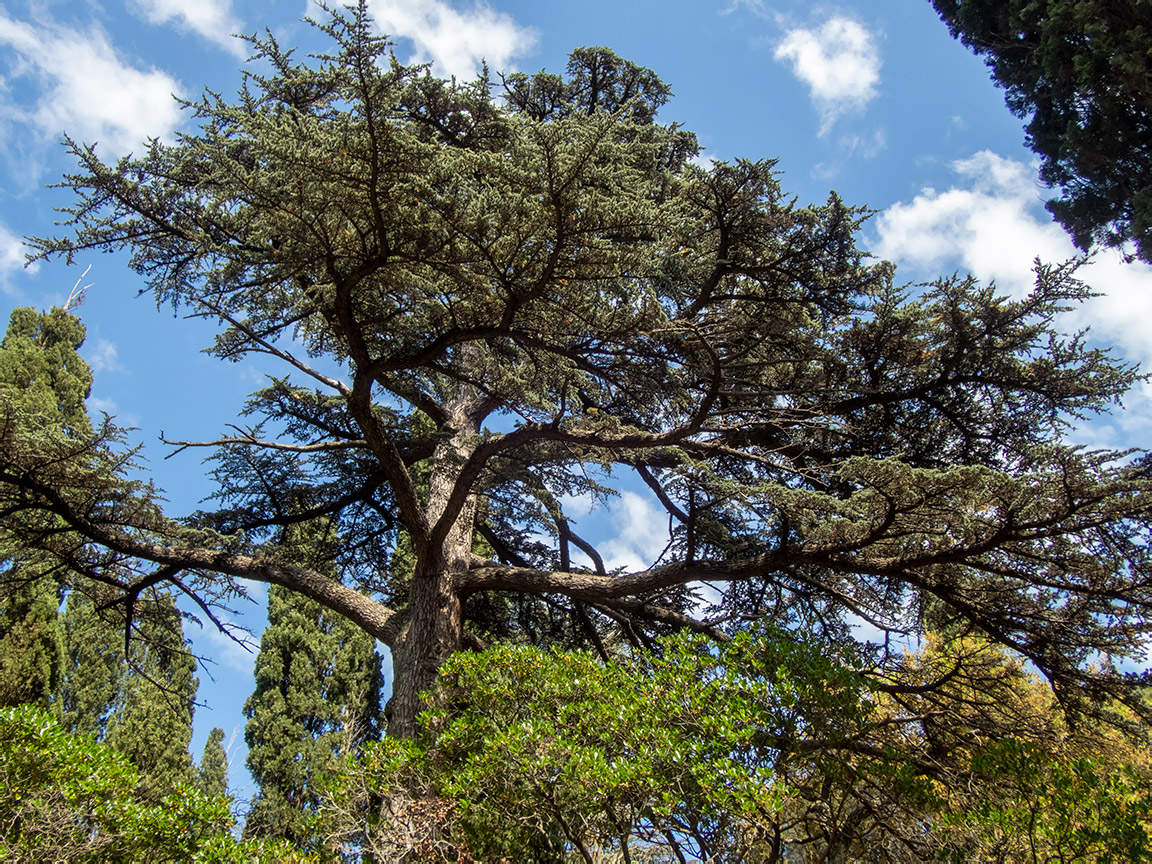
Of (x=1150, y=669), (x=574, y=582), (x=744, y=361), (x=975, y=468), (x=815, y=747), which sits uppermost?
(x=744, y=361)

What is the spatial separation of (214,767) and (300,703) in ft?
10.7

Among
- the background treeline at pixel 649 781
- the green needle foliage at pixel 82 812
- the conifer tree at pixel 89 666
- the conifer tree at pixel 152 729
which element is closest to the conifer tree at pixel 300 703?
the conifer tree at pixel 152 729

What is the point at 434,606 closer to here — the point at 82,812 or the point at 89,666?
the point at 82,812

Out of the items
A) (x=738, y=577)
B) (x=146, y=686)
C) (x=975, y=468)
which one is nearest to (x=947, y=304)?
(x=975, y=468)

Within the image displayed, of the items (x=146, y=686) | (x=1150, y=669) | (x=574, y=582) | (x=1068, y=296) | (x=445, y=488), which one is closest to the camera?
(x=1150, y=669)

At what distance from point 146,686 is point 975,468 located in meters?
16.0

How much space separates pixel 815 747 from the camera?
4734 mm

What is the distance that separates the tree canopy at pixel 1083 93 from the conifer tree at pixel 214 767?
17.9 metres

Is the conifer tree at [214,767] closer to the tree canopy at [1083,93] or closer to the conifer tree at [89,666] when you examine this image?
the conifer tree at [89,666]

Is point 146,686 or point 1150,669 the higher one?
point 146,686

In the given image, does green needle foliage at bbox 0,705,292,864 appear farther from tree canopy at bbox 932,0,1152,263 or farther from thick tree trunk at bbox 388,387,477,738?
tree canopy at bbox 932,0,1152,263

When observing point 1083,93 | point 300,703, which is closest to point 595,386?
point 1083,93

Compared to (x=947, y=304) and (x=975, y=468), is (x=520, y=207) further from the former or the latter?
(x=947, y=304)

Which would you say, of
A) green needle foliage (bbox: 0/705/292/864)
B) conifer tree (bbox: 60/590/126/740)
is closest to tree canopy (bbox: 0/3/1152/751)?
green needle foliage (bbox: 0/705/292/864)
